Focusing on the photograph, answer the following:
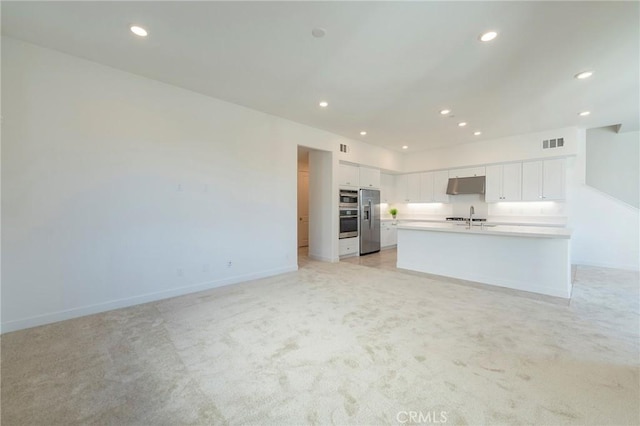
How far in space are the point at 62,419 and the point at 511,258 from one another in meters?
5.38

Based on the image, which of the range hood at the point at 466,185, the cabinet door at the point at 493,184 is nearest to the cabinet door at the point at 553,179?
the cabinet door at the point at 493,184

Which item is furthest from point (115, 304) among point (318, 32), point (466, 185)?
point (466, 185)

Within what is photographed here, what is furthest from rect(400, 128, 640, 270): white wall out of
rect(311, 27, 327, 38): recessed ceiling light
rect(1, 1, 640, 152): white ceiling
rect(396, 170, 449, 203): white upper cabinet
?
rect(311, 27, 327, 38): recessed ceiling light

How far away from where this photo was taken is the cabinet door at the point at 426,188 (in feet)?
26.1

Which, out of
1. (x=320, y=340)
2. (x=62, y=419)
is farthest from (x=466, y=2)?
(x=62, y=419)

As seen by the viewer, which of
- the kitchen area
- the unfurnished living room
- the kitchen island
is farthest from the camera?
the kitchen area

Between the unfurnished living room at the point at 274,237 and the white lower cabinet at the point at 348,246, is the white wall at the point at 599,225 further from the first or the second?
the white lower cabinet at the point at 348,246

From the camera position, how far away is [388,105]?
443cm

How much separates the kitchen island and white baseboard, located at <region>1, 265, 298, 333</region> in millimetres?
3168

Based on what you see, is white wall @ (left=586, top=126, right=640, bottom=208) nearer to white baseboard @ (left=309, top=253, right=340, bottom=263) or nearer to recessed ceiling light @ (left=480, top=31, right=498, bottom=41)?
recessed ceiling light @ (left=480, top=31, right=498, bottom=41)

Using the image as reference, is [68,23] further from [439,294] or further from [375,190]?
[375,190]

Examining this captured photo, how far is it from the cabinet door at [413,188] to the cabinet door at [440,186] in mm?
522

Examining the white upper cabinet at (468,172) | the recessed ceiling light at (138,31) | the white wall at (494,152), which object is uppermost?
the recessed ceiling light at (138,31)

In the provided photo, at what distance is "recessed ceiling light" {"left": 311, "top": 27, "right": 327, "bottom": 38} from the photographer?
2.56 metres
